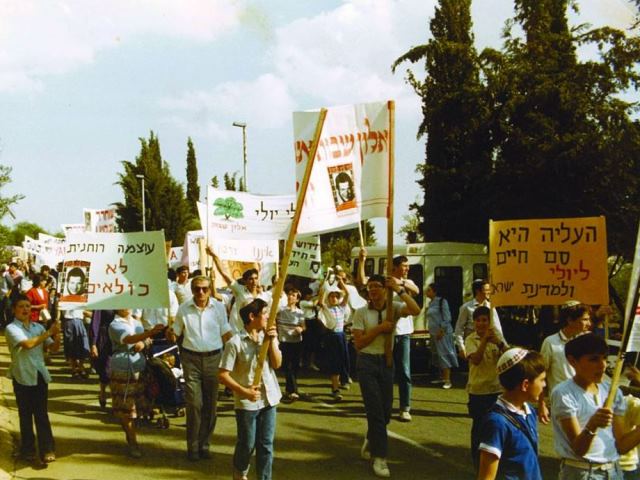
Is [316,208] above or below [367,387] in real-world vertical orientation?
above

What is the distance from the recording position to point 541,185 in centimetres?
1767

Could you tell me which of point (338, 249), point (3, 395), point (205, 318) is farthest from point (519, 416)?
point (338, 249)

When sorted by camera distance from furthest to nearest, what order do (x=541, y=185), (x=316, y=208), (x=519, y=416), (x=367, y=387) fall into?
(x=541, y=185) < (x=367, y=387) < (x=316, y=208) < (x=519, y=416)

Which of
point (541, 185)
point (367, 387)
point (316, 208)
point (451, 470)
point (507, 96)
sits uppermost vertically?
point (507, 96)

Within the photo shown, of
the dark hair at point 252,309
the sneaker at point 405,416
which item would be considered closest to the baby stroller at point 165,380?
the sneaker at point 405,416

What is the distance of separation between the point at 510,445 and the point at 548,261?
4.17m

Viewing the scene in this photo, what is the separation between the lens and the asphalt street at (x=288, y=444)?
711cm

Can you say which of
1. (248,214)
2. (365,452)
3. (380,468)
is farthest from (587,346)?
(248,214)

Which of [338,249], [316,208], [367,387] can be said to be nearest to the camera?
[316,208]

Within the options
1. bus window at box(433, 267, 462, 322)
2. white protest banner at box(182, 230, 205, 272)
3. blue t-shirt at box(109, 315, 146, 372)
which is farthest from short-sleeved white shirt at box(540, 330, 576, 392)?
white protest banner at box(182, 230, 205, 272)

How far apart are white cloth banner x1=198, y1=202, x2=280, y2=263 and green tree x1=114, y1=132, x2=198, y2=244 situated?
43783 millimetres

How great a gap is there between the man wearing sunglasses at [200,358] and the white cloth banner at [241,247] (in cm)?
334

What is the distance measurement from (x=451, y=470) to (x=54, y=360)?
11.0 m

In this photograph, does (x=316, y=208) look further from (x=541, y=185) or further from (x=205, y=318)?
(x=541, y=185)
